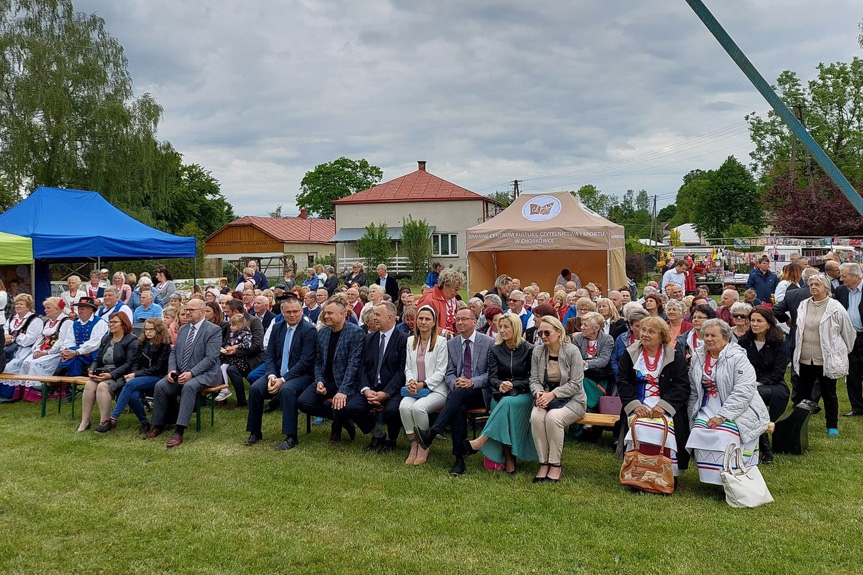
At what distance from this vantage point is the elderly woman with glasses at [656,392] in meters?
4.48

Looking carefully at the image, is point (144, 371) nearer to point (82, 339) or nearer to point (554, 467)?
point (82, 339)

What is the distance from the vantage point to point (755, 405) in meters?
4.43

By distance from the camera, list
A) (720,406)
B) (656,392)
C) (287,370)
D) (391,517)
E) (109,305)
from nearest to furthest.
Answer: (391,517), (720,406), (656,392), (287,370), (109,305)

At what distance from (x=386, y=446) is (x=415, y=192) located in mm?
35163

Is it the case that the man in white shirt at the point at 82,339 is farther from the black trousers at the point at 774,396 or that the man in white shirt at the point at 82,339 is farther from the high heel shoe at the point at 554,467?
the black trousers at the point at 774,396

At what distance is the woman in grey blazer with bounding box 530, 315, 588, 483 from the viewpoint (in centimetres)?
479

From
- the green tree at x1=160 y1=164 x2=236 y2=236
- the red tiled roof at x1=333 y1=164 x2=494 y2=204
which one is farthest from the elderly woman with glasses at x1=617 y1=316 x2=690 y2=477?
the green tree at x1=160 y1=164 x2=236 y2=236

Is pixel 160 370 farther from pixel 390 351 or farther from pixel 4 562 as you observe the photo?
pixel 4 562

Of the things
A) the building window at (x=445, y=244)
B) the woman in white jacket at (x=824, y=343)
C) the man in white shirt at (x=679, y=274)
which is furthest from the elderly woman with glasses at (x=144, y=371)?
the building window at (x=445, y=244)

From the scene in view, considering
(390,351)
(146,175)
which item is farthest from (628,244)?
(390,351)

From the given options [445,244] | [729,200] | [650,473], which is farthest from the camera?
[729,200]

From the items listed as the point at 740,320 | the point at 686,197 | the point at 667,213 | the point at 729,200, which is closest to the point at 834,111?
the point at 729,200

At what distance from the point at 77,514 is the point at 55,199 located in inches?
399

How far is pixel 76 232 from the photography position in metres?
A: 11.7
